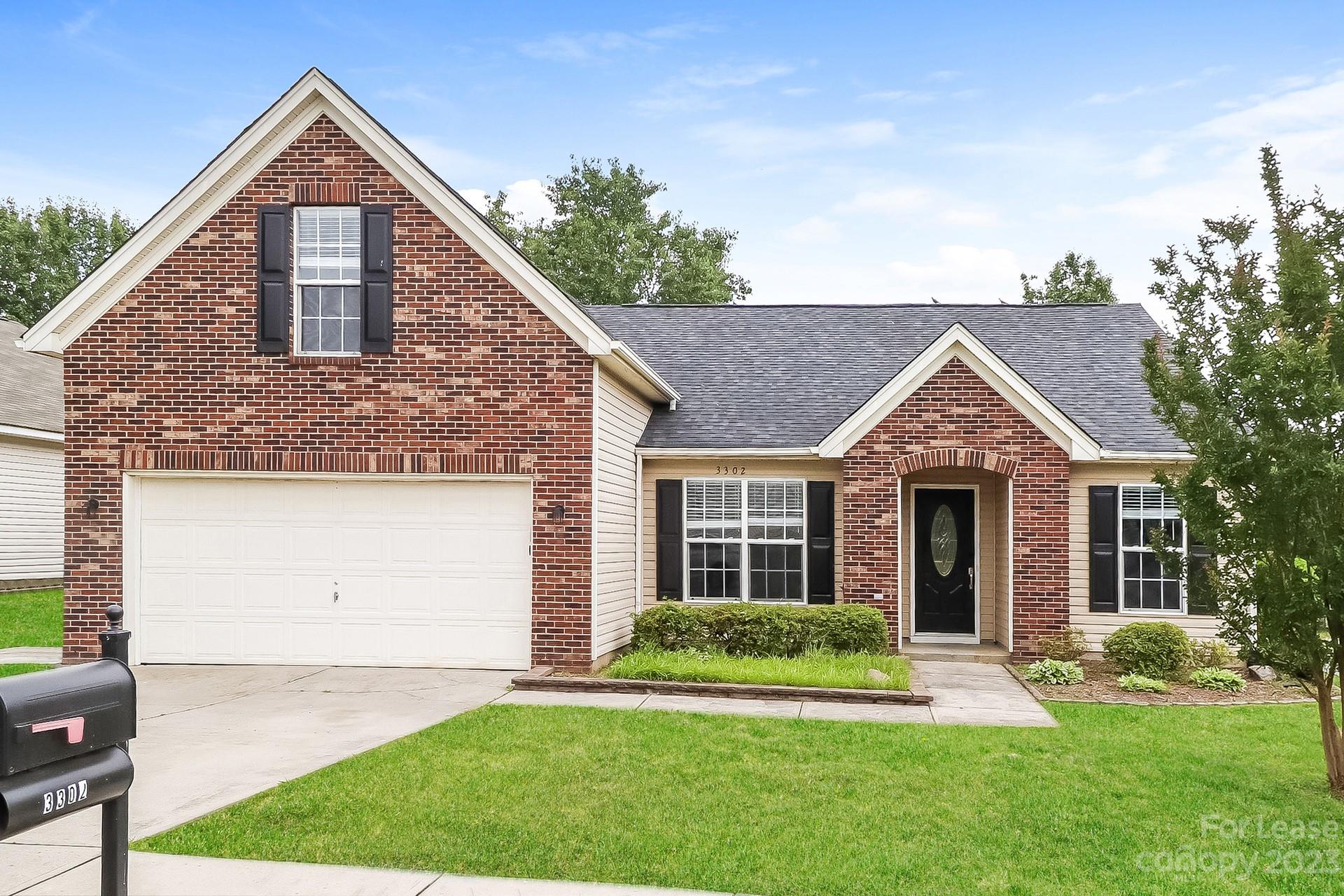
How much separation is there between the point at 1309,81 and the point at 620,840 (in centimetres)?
1391

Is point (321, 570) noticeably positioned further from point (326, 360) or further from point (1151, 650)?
point (1151, 650)

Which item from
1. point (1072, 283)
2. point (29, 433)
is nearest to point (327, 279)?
point (29, 433)

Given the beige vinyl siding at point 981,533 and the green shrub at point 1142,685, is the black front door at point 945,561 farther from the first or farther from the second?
the green shrub at point 1142,685

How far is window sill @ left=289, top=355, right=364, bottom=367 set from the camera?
1203 centimetres

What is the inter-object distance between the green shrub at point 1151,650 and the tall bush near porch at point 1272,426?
15.2ft

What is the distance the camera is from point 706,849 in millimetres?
5539

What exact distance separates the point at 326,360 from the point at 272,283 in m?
1.13

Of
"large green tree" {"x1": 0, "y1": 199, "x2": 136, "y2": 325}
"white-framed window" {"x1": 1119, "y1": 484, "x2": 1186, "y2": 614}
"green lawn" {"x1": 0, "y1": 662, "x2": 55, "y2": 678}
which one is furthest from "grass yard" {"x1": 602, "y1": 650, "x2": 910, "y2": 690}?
"large green tree" {"x1": 0, "y1": 199, "x2": 136, "y2": 325}

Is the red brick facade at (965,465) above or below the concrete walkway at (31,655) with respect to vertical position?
above

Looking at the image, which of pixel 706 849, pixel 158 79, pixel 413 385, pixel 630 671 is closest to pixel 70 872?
pixel 706 849

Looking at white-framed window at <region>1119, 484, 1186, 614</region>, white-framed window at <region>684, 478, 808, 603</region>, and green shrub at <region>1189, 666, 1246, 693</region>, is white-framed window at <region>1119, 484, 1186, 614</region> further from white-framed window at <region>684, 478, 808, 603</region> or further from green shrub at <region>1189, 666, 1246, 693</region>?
white-framed window at <region>684, 478, 808, 603</region>

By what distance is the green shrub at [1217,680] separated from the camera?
37.2 feet

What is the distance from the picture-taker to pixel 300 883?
500 cm

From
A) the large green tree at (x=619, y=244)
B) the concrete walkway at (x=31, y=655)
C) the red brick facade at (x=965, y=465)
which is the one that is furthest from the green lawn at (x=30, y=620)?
the large green tree at (x=619, y=244)
